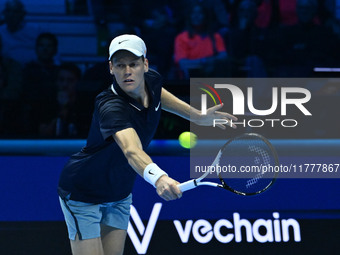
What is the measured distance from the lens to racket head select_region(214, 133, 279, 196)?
3.88 metres

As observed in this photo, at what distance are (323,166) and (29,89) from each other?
230cm

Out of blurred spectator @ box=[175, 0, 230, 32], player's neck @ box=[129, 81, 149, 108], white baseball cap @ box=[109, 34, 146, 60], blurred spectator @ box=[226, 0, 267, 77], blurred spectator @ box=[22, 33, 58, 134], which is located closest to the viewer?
white baseball cap @ box=[109, 34, 146, 60]

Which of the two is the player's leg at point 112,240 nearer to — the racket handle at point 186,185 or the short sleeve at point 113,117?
the short sleeve at point 113,117

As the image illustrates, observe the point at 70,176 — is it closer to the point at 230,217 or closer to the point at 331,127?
the point at 230,217

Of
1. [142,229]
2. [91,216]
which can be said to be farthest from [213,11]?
[91,216]

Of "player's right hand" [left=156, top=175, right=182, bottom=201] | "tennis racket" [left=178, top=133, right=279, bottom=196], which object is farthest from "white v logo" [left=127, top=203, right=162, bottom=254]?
"player's right hand" [left=156, top=175, right=182, bottom=201]

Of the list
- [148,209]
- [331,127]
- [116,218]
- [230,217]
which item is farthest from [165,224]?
[331,127]

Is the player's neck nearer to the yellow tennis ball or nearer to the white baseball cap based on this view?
the white baseball cap

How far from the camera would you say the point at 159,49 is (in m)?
5.11

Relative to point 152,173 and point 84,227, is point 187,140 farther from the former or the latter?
point 152,173

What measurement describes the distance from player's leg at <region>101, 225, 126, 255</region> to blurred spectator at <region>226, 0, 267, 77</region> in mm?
2013

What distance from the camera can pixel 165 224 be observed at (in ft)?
14.8

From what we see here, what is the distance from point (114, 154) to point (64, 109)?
1.83 meters

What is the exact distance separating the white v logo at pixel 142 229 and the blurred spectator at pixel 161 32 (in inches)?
49.3
